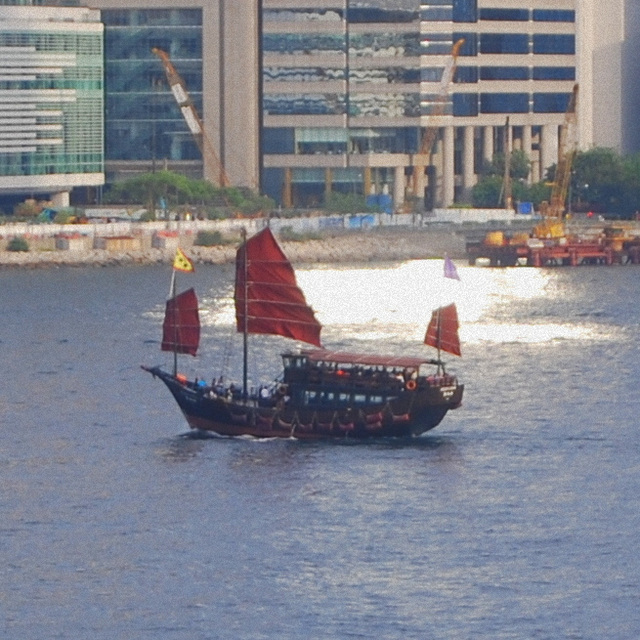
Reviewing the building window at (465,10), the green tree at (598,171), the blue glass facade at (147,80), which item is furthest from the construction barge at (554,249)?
the blue glass facade at (147,80)

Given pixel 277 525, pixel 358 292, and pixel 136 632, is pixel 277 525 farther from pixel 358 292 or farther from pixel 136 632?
pixel 358 292

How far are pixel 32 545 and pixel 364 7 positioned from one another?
436 feet

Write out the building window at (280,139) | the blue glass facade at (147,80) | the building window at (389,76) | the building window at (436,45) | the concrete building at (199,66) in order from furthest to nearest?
the building window at (436,45) → the building window at (389,76) → the building window at (280,139) → the blue glass facade at (147,80) → the concrete building at (199,66)

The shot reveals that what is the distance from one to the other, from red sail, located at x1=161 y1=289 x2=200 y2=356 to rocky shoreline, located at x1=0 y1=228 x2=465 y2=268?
3239 inches

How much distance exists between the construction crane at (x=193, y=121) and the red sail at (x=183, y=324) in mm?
104500

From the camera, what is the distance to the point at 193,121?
19262 cm

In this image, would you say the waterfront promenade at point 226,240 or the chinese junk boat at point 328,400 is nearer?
the chinese junk boat at point 328,400

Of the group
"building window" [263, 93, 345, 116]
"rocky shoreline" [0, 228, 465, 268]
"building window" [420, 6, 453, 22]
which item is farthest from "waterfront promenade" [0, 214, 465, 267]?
"building window" [420, 6, 453, 22]

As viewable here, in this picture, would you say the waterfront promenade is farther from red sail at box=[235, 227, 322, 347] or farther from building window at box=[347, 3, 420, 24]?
red sail at box=[235, 227, 322, 347]

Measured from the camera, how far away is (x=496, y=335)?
4734 inches

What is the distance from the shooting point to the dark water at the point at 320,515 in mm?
60344

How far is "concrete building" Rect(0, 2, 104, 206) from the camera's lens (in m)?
183

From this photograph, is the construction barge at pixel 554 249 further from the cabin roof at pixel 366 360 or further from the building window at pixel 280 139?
the cabin roof at pixel 366 360

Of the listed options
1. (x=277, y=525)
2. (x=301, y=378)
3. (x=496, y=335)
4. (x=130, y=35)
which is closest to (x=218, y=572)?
(x=277, y=525)
